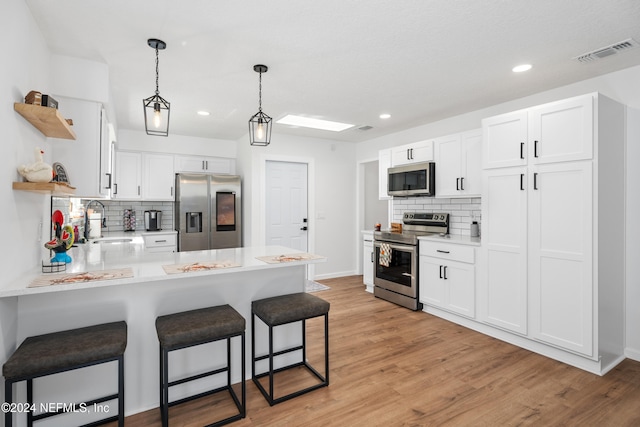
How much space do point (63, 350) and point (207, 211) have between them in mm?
3774

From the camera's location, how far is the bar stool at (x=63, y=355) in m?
1.47

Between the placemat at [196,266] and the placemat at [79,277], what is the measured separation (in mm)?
222

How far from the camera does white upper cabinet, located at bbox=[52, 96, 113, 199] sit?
8.46 feet

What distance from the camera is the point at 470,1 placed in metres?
1.94

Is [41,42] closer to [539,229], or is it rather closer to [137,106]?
[137,106]

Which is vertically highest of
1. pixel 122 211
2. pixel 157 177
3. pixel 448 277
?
pixel 157 177

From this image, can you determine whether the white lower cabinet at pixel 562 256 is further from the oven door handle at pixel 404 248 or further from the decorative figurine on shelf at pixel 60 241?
the decorative figurine on shelf at pixel 60 241

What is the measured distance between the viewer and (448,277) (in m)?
3.68

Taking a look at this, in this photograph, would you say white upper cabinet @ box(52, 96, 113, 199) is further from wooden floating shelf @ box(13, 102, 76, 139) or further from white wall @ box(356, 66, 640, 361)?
white wall @ box(356, 66, 640, 361)

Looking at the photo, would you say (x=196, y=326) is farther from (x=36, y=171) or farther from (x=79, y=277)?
(x=36, y=171)

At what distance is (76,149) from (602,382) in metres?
4.46

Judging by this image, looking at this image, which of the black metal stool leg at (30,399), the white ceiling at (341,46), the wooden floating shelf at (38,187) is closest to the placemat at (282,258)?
the wooden floating shelf at (38,187)

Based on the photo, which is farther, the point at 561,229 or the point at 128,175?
the point at 128,175

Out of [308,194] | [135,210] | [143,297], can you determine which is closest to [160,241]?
[135,210]
